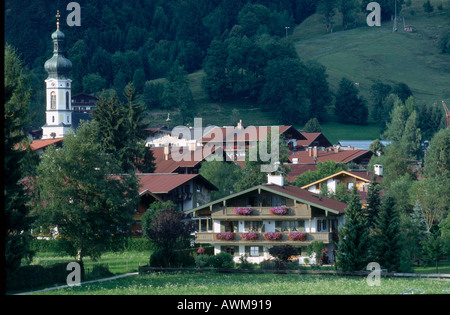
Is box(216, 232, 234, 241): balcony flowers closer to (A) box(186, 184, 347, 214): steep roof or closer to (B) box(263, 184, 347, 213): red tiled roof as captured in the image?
(A) box(186, 184, 347, 214): steep roof

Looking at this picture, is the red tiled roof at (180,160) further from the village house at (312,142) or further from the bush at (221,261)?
the bush at (221,261)

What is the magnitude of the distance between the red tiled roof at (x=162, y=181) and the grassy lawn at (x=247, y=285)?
25.2 metres

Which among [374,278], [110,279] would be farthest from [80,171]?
[374,278]

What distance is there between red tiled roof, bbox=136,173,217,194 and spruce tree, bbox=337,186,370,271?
77.4 feet

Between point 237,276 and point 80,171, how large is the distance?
11215 mm

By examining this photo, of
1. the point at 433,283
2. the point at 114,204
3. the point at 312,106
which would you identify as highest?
the point at 312,106

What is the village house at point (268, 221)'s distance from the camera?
185 ft

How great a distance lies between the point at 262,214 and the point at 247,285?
1938 centimetres

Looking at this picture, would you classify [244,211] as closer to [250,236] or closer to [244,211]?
[244,211]

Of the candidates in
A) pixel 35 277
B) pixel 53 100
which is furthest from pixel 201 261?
pixel 53 100

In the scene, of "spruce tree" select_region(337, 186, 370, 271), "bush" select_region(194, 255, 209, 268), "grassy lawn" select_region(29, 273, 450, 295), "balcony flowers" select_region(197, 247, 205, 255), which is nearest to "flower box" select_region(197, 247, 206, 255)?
"balcony flowers" select_region(197, 247, 205, 255)

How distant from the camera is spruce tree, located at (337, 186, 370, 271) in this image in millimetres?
48156

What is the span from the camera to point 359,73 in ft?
636

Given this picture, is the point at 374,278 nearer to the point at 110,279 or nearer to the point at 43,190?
the point at 110,279
